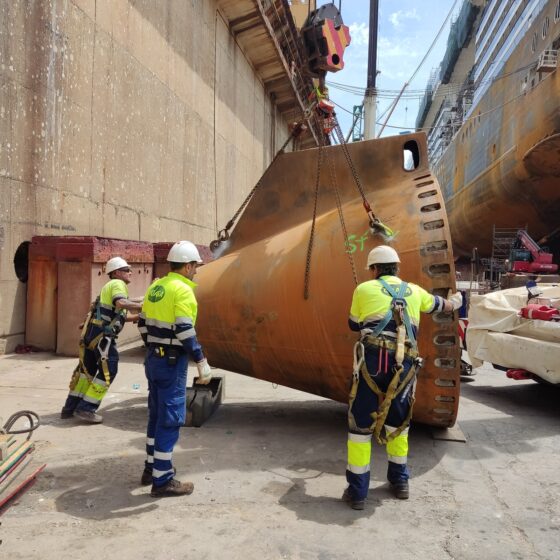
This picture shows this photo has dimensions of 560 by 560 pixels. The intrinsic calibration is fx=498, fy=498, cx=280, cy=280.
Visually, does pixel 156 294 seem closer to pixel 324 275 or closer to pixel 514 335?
pixel 324 275

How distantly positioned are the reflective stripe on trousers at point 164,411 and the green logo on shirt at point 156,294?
0.32 meters

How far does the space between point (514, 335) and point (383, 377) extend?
294cm

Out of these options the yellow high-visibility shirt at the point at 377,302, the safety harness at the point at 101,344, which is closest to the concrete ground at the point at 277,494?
the safety harness at the point at 101,344

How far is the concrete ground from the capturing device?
8.20 ft

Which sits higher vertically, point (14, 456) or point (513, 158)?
point (513, 158)

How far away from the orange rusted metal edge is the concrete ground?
1.70 ft

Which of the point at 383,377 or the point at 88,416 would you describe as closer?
the point at 383,377

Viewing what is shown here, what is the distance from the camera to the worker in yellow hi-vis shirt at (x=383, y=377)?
3.07 metres

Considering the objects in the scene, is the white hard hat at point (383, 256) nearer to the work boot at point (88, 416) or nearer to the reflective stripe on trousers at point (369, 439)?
the reflective stripe on trousers at point (369, 439)

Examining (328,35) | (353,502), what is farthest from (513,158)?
(353,502)

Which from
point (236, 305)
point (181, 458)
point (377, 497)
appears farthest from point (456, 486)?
point (236, 305)

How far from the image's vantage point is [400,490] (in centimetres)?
311

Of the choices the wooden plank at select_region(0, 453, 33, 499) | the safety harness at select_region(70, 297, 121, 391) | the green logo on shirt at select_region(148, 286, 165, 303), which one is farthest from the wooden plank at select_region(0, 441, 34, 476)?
the green logo on shirt at select_region(148, 286, 165, 303)

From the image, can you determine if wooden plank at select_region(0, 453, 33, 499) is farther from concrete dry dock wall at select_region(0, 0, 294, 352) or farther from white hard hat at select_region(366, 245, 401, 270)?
concrete dry dock wall at select_region(0, 0, 294, 352)
